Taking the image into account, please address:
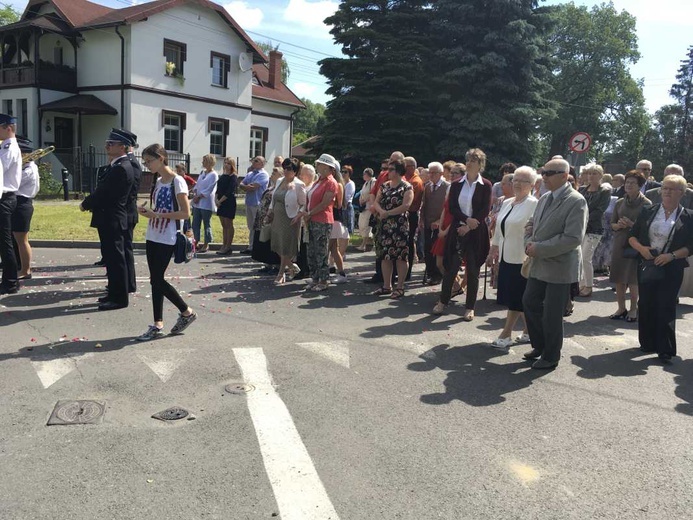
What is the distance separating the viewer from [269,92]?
3950 cm

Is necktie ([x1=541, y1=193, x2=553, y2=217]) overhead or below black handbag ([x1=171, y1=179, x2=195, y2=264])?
overhead

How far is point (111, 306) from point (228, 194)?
17.4 feet

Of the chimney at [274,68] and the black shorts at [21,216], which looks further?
the chimney at [274,68]

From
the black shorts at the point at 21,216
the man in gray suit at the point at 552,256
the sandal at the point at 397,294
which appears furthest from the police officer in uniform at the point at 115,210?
the man in gray suit at the point at 552,256

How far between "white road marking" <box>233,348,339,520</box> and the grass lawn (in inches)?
350

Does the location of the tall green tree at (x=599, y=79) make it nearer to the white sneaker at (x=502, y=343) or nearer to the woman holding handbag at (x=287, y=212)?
the woman holding handbag at (x=287, y=212)

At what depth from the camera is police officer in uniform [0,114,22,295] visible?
7.34m

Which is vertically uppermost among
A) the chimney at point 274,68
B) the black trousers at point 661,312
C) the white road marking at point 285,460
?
the chimney at point 274,68

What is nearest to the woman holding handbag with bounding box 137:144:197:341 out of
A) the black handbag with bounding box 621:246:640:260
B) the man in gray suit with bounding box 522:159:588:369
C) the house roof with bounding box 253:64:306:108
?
the man in gray suit with bounding box 522:159:588:369

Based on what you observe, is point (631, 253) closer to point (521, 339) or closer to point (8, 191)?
point (521, 339)

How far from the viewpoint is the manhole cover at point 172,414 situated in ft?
13.5

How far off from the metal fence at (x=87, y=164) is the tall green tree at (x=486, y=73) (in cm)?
1177

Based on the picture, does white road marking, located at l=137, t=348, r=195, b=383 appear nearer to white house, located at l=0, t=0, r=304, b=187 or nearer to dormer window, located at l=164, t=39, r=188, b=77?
white house, located at l=0, t=0, r=304, b=187

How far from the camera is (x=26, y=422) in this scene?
3.95m
